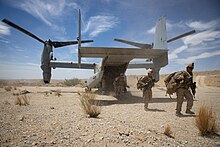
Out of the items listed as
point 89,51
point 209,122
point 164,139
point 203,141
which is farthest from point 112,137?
point 89,51

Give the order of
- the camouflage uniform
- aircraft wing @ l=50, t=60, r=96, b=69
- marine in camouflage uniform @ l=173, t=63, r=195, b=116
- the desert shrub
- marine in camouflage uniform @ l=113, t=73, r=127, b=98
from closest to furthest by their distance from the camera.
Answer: marine in camouflage uniform @ l=173, t=63, r=195, b=116, the camouflage uniform, marine in camouflage uniform @ l=113, t=73, r=127, b=98, aircraft wing @ l=50, t=60, r=96, b=69, the desert shrub

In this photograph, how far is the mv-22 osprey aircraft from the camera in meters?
9.43

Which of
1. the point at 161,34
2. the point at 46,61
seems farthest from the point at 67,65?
the point at 161,34

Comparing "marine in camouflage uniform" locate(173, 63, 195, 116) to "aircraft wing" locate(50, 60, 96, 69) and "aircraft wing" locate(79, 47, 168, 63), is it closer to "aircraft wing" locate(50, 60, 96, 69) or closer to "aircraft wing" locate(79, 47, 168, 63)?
"aircraft wing" locate(79, 47, 168, 63)

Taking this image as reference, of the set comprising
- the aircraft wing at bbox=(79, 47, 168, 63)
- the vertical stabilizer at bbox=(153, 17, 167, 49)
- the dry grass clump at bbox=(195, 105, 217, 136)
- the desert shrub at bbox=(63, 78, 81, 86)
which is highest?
the vertical stabilizer at bbox=(153, 17, 167, 49)

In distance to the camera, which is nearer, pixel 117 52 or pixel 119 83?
pixel 117 52

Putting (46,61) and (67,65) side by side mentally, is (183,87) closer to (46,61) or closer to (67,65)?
(46,61)

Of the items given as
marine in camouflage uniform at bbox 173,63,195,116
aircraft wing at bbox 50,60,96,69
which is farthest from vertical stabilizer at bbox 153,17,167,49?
aircraft wing at bbox 50,60,96,69

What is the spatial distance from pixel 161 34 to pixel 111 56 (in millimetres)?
4620

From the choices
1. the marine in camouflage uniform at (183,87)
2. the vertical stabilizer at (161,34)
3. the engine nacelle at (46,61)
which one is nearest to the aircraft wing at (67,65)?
the engine nacelle at (46,61)

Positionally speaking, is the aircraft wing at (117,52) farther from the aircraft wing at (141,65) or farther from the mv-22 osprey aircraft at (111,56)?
the aircraft wing at (141,65)

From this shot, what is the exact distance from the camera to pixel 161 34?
11.7 m

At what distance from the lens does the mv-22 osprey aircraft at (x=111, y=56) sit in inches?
371

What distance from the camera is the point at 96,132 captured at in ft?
11.5
